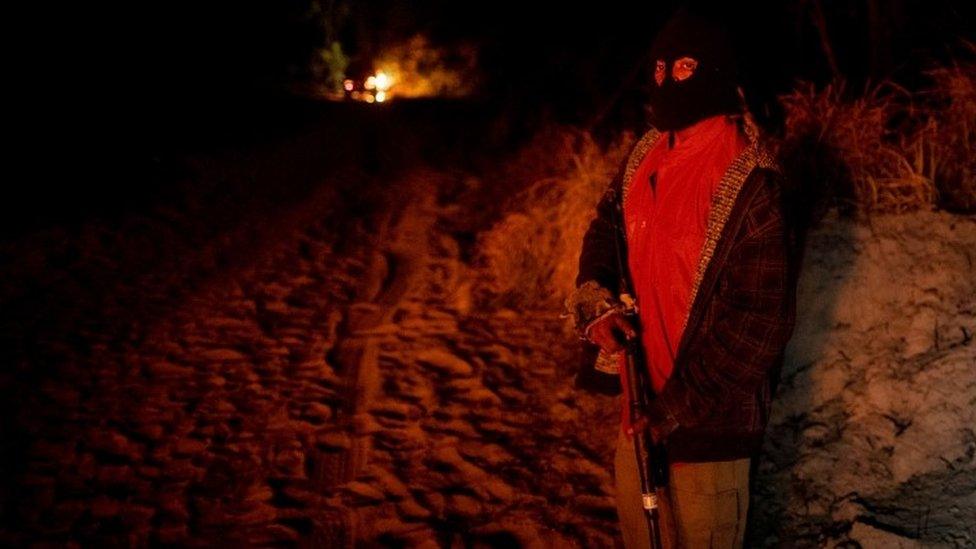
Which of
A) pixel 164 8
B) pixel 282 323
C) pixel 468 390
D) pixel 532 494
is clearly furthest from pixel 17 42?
pixel 532 494

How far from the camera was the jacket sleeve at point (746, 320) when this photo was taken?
1.71 meters

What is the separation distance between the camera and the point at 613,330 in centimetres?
201

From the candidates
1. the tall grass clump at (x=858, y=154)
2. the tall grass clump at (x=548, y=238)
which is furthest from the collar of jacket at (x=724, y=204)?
the tall grass clump at (x=548, y=238)

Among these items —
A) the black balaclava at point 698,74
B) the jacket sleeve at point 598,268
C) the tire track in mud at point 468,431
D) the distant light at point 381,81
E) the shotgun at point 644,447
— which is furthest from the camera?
the distant light at point 381,81

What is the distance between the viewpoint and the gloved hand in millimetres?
2000

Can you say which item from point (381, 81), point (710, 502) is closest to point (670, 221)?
point (710, 502)

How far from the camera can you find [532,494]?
11.2 feet

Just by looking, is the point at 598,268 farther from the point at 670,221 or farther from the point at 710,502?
the point at 710,502

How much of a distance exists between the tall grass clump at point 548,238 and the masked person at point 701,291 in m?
3.31

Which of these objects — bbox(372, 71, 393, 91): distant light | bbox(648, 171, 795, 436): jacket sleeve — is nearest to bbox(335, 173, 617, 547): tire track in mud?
bbox(648, 171, 795, 436): jacket sleeve

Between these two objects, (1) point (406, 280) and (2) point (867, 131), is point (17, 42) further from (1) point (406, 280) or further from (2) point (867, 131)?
(2) point (867, 131)

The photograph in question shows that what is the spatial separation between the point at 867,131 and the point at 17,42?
11951 millimetres

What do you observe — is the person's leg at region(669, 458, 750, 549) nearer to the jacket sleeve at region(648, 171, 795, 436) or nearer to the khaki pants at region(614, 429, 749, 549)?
the khaki pants at region(614, 429, 749, 549)

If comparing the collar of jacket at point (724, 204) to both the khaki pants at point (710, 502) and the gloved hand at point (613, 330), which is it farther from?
the khaki pants at point (710, 502)
